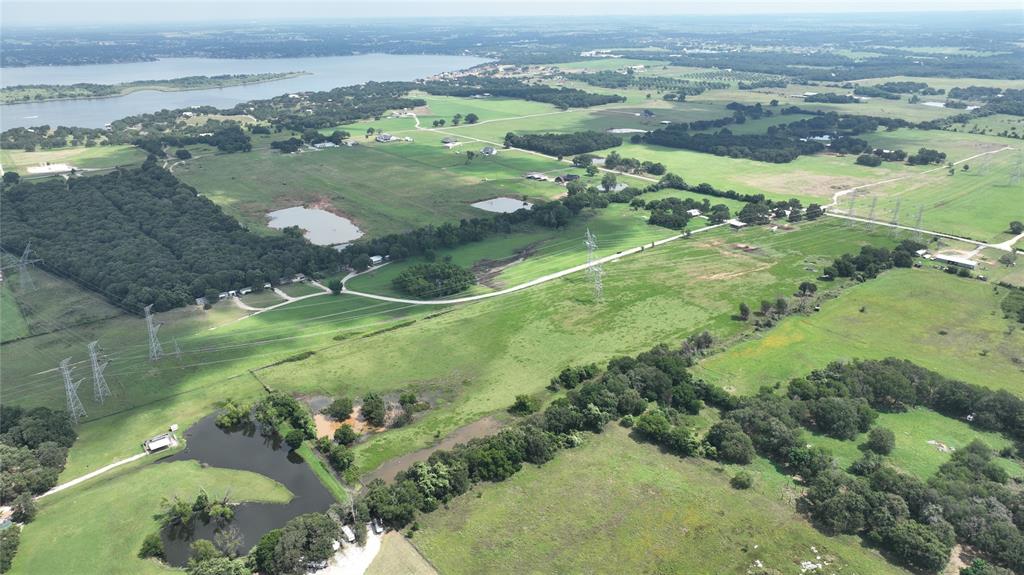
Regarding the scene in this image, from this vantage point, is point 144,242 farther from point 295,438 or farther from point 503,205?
point 503,205

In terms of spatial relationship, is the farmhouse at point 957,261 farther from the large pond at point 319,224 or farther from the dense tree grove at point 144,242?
the large pond at point 319,224

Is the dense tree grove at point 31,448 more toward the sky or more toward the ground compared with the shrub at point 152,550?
more toward the sky

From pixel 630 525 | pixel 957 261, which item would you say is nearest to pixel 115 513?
pixel 630 525

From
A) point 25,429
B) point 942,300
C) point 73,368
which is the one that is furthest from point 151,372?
point 942,300

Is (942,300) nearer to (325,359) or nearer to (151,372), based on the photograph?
(325,359)

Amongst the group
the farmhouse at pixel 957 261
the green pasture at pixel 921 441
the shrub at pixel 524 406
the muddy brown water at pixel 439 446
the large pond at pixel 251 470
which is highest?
the farmhouse at pixel 957 261

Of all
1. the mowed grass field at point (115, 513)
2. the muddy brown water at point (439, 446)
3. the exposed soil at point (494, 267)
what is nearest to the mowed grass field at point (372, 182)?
the exposed soil at point (494, 267)

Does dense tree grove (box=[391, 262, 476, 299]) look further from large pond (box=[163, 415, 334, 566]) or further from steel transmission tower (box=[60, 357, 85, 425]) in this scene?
steel transmission tower (box=[60, 357, 85, 425])
